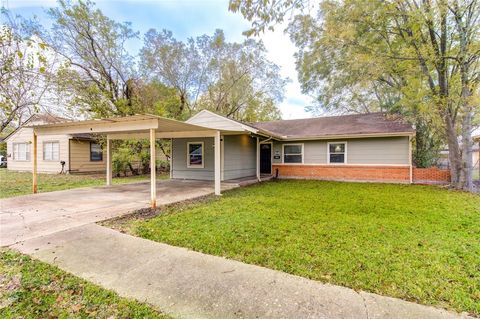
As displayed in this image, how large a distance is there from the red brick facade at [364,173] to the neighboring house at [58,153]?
12.3 metres

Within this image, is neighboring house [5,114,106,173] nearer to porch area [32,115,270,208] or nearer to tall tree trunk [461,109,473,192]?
porch area [32,115,270,208]

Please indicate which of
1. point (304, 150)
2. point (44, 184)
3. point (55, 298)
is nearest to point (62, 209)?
point (55, 298)

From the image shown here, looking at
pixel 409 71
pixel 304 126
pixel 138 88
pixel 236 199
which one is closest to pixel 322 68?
pixel 304 126

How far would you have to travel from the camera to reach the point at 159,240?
4.01 meters

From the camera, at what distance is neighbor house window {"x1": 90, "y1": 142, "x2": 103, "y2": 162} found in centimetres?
Answer: 1608

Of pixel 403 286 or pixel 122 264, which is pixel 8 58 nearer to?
pixel 122 264

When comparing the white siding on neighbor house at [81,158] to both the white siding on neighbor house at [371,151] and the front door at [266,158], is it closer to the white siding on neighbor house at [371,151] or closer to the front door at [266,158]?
the front door at [266,158]

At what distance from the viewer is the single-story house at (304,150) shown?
34.9 feet

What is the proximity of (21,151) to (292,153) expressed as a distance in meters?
19.1

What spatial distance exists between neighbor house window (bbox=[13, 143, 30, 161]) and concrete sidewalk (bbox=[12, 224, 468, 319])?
1745 centimetres

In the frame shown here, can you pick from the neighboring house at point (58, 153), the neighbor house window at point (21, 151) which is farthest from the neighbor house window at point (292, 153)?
the neighbor house window at point (21, 151)

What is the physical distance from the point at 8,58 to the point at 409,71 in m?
13.6

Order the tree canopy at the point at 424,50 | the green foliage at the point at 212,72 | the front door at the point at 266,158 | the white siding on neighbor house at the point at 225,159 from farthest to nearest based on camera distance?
the green foliage at the point at 212,72 < the front door at the point at 266,158 < the white siding on neighbor house at the point at 225,159 < the tree canopy at the point at 424,50

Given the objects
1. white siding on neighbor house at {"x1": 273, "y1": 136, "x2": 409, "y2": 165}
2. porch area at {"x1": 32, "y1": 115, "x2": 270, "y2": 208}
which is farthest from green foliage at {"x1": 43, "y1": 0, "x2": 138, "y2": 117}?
white siding on neighbor house at {"x1": 273, "y1": 136, "x2": 409, "y2": 165}
